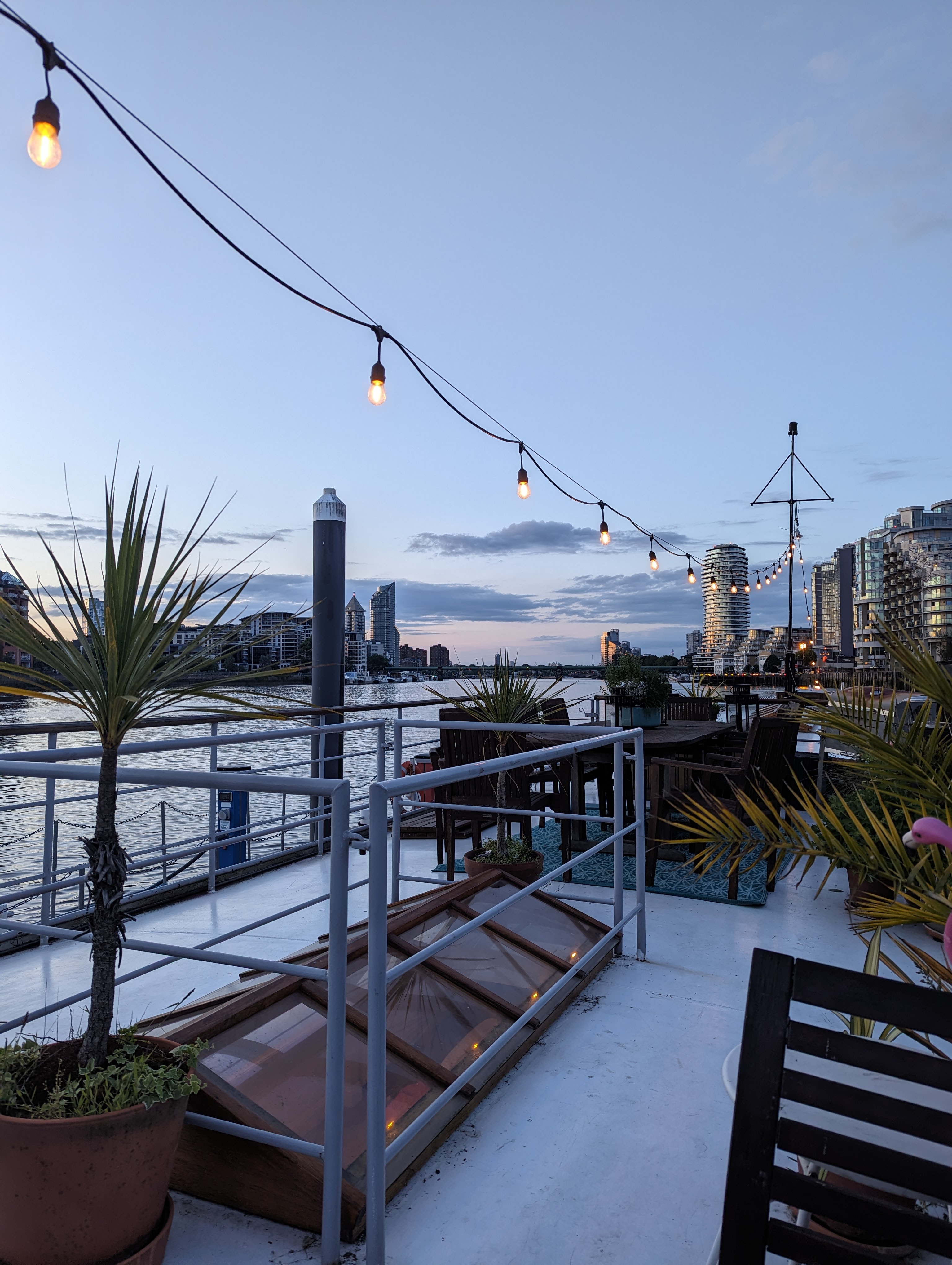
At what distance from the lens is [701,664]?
74.0 ft

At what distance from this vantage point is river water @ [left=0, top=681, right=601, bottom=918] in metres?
3.85

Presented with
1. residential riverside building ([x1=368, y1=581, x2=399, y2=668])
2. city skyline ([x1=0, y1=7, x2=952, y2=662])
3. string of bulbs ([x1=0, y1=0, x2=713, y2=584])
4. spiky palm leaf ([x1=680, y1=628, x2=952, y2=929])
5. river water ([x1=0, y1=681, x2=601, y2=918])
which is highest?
city skyline ([x1=0, y1=7, x2=952, y2=662])

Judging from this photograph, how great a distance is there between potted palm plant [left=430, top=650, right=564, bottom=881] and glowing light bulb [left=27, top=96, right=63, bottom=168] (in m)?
2.78

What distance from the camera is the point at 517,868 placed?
11.1 feet

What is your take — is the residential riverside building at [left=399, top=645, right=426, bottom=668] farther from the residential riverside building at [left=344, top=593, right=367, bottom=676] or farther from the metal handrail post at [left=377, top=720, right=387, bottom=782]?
the metal handrail post at [left=377, top=720, right=387, bottom=782]

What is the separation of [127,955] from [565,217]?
7779 millimetres

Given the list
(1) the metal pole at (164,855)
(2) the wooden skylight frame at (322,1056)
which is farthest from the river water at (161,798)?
(2) the wooden skylight frame at (322,1056)

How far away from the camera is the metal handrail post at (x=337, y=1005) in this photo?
1327 millimetres

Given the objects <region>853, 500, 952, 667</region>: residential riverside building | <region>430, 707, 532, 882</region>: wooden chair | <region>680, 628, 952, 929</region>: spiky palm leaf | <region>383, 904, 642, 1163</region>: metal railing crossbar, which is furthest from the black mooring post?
<region>853, 500, 952, 667</region>: residential riverside building

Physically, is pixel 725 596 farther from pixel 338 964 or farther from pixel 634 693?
pixel 338 964

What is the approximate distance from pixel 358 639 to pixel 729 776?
16624 mm

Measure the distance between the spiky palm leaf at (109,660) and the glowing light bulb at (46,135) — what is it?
1730 mm

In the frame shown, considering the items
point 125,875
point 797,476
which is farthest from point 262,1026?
point 797,476

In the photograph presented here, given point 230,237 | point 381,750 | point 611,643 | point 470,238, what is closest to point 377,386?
point 230,237
